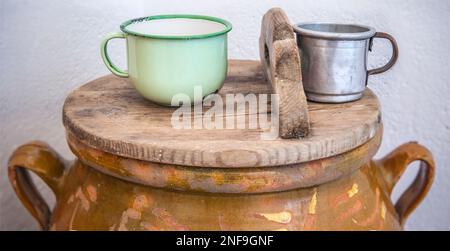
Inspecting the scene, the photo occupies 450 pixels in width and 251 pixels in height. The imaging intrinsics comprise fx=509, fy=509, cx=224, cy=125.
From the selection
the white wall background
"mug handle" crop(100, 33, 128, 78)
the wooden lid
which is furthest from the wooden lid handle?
the white wall background

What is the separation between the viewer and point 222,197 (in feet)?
2.25

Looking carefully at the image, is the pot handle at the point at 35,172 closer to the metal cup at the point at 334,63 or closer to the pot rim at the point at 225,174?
the pot rim at the point at 225,174

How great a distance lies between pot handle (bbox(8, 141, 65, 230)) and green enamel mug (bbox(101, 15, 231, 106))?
8.0 inches

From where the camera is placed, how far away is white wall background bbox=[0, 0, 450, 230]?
1.08 m

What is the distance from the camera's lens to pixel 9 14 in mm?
1033

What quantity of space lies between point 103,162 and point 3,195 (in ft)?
1.71

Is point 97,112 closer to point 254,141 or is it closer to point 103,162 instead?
point 103,162

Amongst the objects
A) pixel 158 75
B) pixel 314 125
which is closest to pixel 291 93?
pixel 314 125

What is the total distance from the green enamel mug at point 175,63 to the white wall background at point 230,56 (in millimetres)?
355

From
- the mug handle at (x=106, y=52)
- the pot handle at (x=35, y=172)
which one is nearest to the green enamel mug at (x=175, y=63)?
the mug handle at (x=106, y=52)

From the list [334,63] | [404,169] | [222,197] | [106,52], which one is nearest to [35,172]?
[106,52]

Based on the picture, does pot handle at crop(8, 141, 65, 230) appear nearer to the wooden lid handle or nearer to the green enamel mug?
the green enamel mug

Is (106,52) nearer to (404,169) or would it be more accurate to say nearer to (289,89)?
(289,89)

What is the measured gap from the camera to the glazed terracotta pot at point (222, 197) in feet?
2.19
